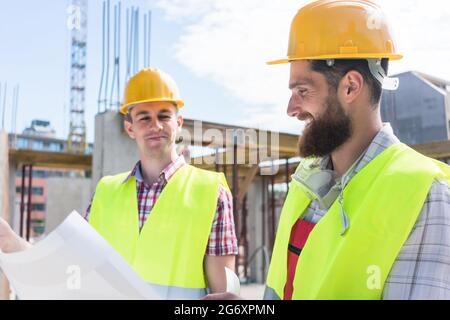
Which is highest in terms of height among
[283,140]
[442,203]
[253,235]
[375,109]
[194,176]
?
[283,140]

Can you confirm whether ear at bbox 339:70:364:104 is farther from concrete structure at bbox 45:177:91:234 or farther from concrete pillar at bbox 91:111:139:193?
concrete structure at bbox 45:177:91:234

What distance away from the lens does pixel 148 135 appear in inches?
97.9

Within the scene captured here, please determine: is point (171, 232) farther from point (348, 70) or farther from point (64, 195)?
point (64, 195)

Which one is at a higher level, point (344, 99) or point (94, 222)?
point (344, 99)

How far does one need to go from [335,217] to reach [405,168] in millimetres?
234

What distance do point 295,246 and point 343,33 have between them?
0.72 meters

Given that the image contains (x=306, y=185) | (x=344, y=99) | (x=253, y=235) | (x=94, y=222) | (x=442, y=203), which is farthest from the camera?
(x=253, y=235)

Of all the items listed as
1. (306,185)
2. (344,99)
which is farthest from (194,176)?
(344,99)

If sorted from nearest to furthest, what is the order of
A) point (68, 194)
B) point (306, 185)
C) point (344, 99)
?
point (344, 99) < point (306, 185) < point (68, 194)

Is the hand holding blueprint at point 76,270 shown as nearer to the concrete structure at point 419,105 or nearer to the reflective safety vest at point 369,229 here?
the reflective safety vest at point 369,229

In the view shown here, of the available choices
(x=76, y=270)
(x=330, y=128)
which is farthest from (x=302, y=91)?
(x=76, y=270)

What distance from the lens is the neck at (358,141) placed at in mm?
1400

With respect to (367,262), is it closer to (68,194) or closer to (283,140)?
(283,140)

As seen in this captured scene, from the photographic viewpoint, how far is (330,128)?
1.40 m
